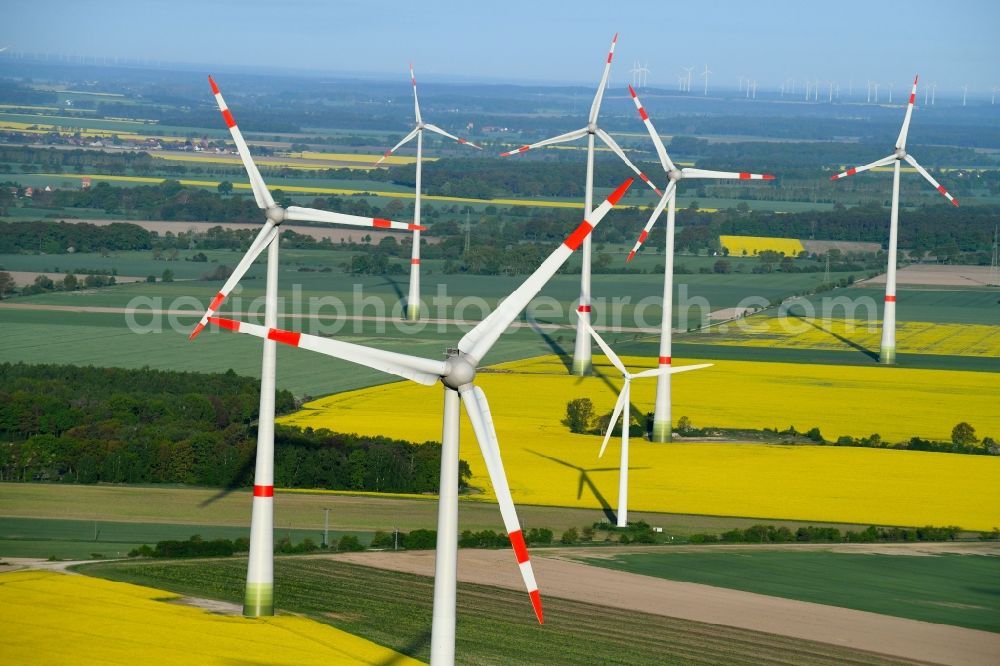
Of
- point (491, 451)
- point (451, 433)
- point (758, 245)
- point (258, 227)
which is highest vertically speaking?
point (758, 245)

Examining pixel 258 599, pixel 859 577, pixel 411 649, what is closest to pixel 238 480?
pixel 258 599

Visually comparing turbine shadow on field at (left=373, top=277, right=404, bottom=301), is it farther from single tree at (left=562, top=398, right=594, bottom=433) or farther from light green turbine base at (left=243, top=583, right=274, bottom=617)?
light green turbine base at (left=243, top=583, right=274, bottom=617)

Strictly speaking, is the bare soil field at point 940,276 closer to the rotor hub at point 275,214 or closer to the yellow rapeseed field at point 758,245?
the yellow rapeseed field at point 758,245

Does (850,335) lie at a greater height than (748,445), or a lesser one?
greater

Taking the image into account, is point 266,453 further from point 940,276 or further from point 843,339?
point 940,276

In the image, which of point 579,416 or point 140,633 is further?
point 579,416

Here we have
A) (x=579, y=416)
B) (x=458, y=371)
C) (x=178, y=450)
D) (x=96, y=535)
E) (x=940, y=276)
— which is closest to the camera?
(x=458, y=371)

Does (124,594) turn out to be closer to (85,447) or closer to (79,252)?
(85,447)
